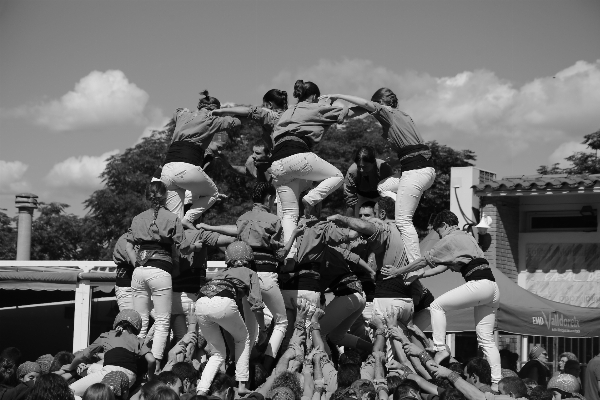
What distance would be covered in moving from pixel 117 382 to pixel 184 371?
1193 mm

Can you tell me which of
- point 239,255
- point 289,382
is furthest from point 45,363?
point 289,382

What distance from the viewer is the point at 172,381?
713 cm

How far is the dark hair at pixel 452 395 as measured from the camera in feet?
20.4

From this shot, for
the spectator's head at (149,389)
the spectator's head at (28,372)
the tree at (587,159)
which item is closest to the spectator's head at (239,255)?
the spectator's head at (149,389)

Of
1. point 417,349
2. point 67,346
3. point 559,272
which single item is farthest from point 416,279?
point 67,346

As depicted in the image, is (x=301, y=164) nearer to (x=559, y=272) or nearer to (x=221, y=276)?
(x=221, y=276)

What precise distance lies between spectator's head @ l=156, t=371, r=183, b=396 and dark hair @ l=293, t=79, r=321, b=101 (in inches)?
147

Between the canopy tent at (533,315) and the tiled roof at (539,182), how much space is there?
5.54 m

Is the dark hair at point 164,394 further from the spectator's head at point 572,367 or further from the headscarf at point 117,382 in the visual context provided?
the spectator's head at point 572,367

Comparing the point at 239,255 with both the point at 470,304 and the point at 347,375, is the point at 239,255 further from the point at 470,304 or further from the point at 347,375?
the point at 470,304

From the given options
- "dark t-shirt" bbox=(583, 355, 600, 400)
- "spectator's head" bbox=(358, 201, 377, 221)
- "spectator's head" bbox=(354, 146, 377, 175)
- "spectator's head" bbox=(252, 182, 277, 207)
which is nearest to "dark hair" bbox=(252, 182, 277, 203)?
"spectator's head" bbox=(252, 182, 277, 207)

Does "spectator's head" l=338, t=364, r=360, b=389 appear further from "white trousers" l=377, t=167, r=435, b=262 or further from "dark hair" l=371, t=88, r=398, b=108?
"dark hair" l=371, t=88, r=398, b=108

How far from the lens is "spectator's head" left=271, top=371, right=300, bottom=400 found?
6851mm

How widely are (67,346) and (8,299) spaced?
153 cm
